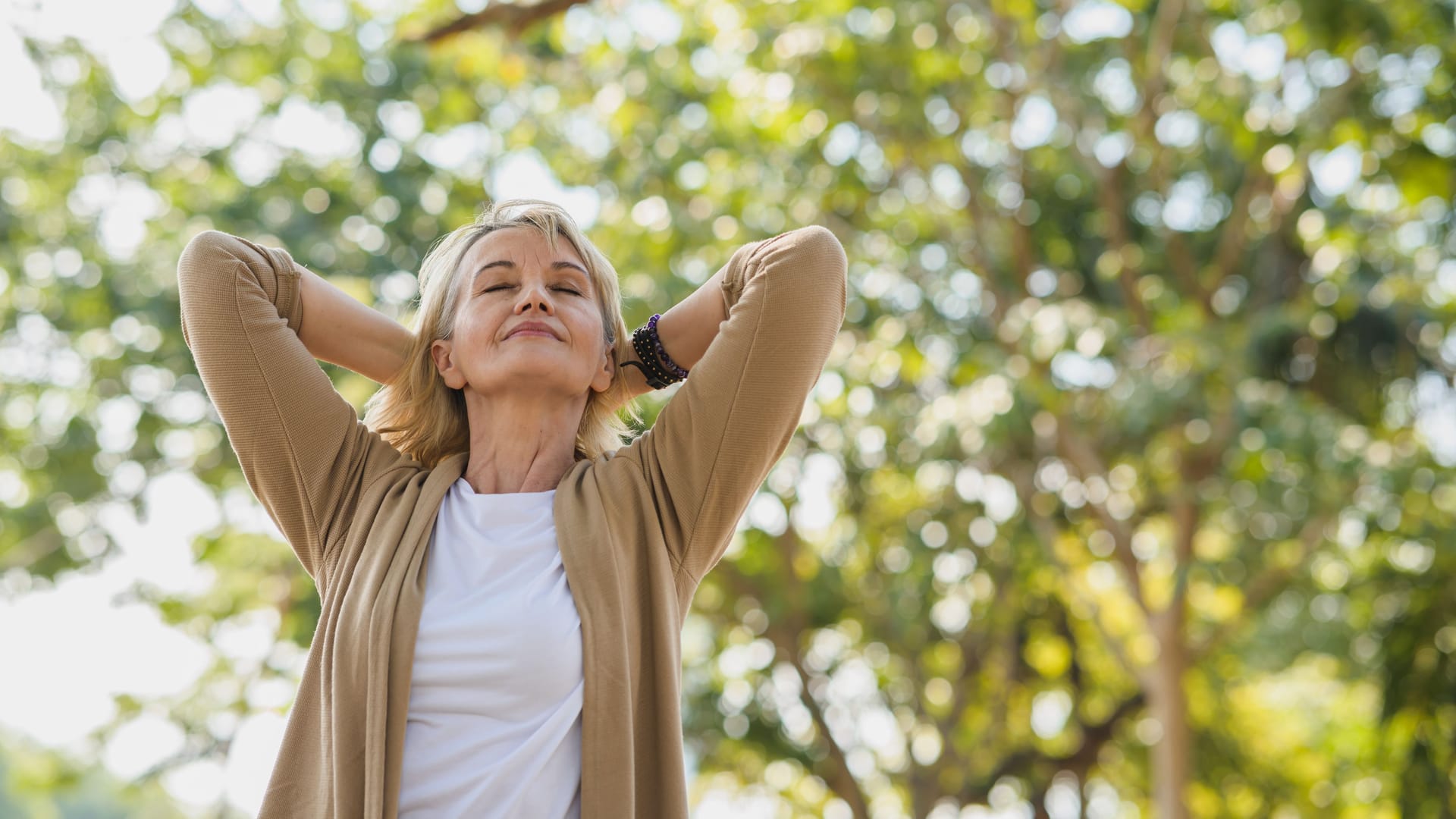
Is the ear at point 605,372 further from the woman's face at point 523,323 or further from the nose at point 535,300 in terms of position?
the nose at point 535,300

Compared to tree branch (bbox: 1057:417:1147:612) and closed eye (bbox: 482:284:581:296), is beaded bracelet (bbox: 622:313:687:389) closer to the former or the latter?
closed eye (bbox: 482:284:581:296)

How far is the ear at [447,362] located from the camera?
2105 mm

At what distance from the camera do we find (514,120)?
9.77 m

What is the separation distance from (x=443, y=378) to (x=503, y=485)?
225mm

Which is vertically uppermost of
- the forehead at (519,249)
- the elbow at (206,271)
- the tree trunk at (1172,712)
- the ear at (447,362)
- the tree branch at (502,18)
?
A: the elbow at (206,271)

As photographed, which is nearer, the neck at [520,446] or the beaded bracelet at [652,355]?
the neck at [520,446]

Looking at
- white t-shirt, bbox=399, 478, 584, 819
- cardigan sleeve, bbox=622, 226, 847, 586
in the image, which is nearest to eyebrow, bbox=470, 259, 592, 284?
cardigan sleeve, bbox=622, 226, 847, 586

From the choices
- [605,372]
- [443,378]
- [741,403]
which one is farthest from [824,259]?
[443,378]

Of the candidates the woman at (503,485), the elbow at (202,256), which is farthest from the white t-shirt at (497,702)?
the elbow at (202,256)

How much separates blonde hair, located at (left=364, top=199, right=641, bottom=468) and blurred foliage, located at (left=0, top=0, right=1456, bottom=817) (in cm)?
540

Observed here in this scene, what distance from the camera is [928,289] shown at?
8.41 m

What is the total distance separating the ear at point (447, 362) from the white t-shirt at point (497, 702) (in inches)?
14.0

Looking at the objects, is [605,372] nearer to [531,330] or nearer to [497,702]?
[531,330]

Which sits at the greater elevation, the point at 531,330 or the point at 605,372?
the point at 531,330
